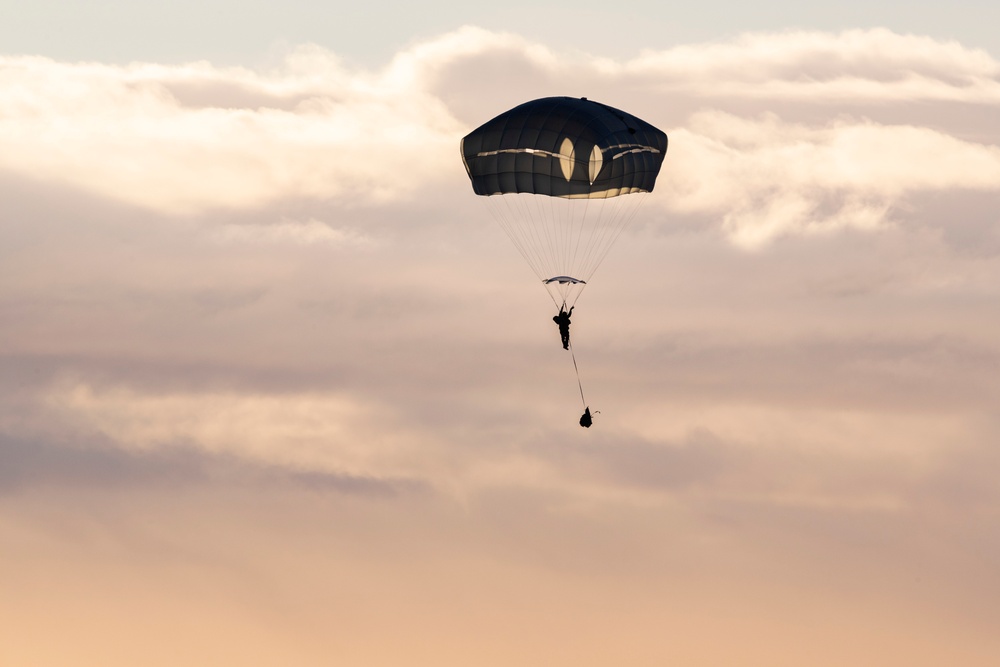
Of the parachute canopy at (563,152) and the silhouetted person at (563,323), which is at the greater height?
the parachute canopy at (563,152)

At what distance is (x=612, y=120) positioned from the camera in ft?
333

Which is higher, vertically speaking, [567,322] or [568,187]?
[568,187]

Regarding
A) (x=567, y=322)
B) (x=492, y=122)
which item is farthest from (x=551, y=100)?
(x=567, y=322)

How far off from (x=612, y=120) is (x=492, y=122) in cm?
628

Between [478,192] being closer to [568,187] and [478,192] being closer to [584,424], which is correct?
[568,187]

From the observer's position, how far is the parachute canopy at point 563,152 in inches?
3930

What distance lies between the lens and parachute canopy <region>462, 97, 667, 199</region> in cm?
9981

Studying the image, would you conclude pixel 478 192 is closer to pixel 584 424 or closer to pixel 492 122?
pixel 492 122

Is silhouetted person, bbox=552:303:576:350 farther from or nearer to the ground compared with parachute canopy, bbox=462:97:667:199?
nearer to the ground

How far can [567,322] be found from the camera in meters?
99.3

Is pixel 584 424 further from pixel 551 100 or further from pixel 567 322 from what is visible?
pixel 551 100

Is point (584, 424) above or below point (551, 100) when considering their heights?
below

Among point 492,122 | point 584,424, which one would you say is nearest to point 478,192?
point 492,122

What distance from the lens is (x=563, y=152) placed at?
9975cm
